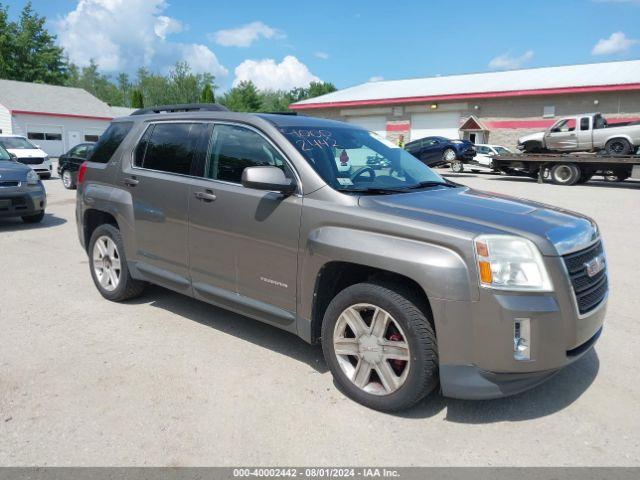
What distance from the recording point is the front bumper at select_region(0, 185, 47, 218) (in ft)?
A: 29.3

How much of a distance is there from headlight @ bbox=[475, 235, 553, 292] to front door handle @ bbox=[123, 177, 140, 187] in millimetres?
3254

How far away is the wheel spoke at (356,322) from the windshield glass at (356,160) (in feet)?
2.75

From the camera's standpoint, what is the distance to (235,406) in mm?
3273

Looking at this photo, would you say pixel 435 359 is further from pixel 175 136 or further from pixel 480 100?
pixel 480 100

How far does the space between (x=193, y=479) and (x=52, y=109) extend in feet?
149

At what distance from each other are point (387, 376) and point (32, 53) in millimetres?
68559

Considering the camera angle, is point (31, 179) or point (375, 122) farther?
point (375, 122)

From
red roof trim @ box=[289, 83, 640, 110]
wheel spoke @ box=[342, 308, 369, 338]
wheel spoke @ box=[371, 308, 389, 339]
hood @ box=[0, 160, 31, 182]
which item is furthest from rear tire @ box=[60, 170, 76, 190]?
red roof trim @ box=[289, 83, 640, 110]

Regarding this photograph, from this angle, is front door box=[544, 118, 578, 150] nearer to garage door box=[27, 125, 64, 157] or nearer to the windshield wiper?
the windshield wiper

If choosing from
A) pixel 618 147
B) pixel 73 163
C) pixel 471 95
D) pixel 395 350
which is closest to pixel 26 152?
pixel 73 163

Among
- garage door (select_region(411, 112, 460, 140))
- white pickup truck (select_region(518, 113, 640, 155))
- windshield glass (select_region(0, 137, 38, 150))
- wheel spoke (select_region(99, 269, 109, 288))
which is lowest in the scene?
wheel spoke (select_region(99, 269, 109, 288))

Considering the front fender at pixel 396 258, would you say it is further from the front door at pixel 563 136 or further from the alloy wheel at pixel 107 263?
the front door at pixel 563 136

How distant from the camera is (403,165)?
430cm

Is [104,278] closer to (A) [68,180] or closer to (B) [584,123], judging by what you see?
(A) [68,180]
